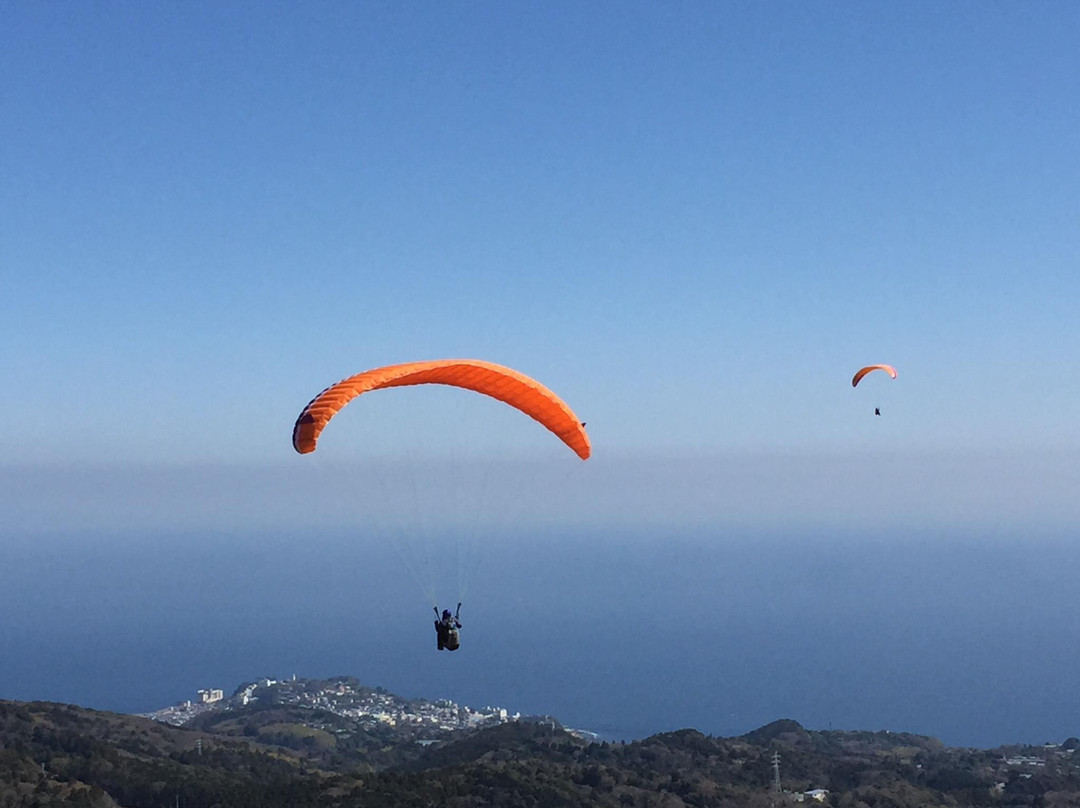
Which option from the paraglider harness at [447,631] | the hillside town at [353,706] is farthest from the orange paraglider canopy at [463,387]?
the hillside town at [353,706]

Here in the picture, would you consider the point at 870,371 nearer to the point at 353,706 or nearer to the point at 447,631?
the point at 447,631

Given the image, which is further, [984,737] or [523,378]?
[984,737]

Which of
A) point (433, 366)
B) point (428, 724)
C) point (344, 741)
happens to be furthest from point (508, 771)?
point (428, 724)

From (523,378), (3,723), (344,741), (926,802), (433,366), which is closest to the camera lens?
(433,366)

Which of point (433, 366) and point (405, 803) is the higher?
point (433, 366)

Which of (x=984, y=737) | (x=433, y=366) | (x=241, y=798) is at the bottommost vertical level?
(x=984, y=737)

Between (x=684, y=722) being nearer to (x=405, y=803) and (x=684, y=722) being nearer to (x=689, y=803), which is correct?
(x=689, y=803)

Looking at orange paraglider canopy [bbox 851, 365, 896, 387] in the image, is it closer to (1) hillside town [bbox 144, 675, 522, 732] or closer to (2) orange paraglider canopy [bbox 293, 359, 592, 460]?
(2) orange paraglider canopy [bbox 293, 359, 592, 460]
